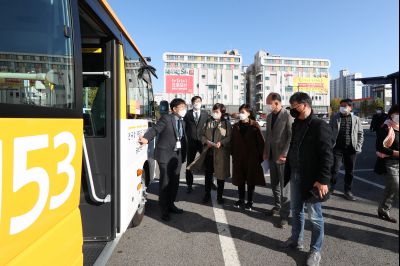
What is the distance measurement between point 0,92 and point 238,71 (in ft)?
294

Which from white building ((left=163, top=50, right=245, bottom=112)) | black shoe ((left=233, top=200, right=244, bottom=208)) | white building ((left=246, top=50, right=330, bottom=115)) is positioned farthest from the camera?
white building ((left=246, top=50, right=330, bottom=115))

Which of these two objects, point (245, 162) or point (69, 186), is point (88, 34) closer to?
point (69, 186)

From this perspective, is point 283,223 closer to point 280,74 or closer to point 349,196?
point 349,196

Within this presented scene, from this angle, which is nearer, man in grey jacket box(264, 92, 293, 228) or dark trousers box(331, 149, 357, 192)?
man in grey jacket box(264, 92, 293, 228)

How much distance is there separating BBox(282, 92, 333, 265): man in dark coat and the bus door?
200cm

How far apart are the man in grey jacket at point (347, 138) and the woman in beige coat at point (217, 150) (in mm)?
1967

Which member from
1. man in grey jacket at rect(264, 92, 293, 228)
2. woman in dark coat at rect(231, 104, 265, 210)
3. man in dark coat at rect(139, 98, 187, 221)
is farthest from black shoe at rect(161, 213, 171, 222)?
man in grey jacket at rect(264, 92, 293, 228)

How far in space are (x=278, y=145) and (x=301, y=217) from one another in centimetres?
123

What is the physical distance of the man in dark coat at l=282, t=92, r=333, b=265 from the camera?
314 cm

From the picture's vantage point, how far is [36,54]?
172 centimetres

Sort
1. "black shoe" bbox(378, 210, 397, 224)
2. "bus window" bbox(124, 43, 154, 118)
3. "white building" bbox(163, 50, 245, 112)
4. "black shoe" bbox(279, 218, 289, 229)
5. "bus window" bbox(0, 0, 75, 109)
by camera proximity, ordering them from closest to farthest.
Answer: "bus window" bbox(0, 0, 75, 109)
"bus window" bbox(124, 43, 154, 118)
"black shoe" bbox(279, 218, 289, 229)
"black shoe" bbox(378, 210, 397, 224)
"white building" bbox(163, 50, 245, 112)

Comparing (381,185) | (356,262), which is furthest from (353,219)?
(381,185)

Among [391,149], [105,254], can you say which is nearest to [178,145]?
[105,254]

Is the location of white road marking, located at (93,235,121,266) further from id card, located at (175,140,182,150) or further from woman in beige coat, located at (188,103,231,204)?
woman in beige coat, located at (188,103,231,204)
